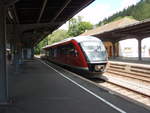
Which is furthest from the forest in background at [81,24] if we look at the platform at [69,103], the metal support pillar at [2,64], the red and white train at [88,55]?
the metal support pillar at [2,64]

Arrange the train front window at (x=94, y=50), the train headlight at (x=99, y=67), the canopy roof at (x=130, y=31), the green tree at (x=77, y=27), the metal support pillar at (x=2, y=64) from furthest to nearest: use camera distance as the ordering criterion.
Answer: the green tree at (x=77, y=27), the canopy roof at (x=130, y=31), the train front window at (x=94, y=50), the train headlight at (x=99, y=67), the metal support pillar at (x=2, y=64)

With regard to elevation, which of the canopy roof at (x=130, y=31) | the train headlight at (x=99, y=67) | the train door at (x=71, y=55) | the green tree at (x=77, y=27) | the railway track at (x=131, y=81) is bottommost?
the railway track at (x=131, y=81)

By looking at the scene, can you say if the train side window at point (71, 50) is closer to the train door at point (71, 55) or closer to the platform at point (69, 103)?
the train door at point (71, 55)

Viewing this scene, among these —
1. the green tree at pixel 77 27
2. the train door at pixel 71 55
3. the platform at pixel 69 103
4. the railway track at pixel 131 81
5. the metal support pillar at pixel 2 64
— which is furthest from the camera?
the green tree at pixel 77 27

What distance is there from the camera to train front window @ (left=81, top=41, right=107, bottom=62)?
1707 cm

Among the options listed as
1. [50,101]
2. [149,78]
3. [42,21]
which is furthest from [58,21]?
[50,101]

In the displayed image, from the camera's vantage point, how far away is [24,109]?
289 inches

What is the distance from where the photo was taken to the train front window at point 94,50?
17069mm

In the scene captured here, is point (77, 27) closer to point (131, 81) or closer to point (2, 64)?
point (131, 81)

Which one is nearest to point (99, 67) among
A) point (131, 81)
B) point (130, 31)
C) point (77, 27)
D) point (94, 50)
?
point (94, 50)

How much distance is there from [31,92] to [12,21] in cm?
1242

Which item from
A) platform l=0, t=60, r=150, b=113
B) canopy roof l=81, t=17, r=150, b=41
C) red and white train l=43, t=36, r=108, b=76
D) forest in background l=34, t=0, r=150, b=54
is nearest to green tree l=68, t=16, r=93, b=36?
forest in background l=34, t=0, r=150, b=54

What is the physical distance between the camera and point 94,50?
1752cm

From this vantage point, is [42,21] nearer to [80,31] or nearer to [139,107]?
[139,107]
